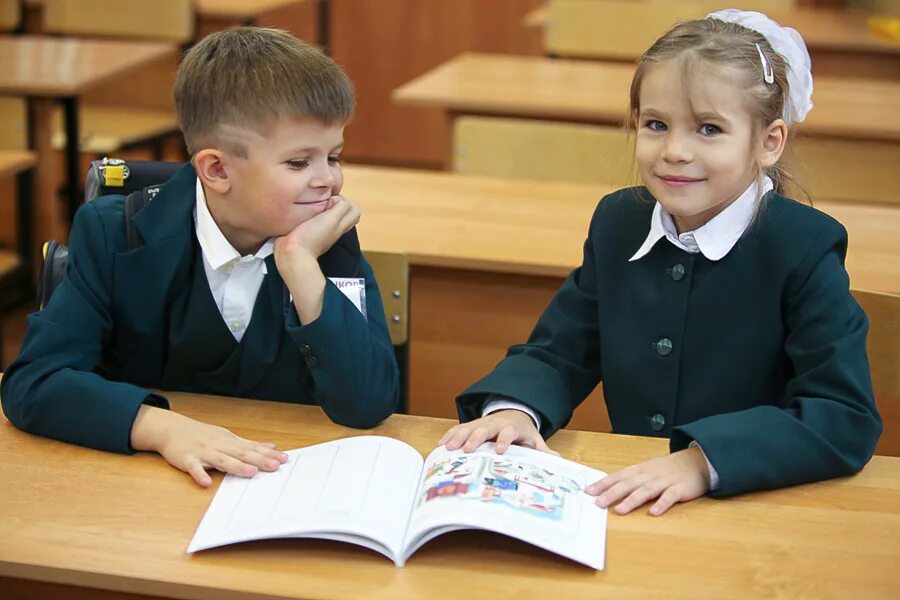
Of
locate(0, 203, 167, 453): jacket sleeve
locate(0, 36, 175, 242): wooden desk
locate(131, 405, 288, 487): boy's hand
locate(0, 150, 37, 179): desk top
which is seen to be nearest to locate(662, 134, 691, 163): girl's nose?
locate(131, 405, 288, 487): boy's hand

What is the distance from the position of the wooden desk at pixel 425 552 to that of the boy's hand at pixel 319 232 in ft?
0.99

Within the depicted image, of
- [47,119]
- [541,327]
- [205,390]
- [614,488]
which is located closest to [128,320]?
[205,390]

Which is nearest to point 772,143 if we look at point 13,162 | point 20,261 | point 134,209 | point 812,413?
point 812,413

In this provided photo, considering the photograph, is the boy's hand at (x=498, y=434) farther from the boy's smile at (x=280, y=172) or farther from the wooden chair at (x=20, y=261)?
the wooden chair at (x=20, y=261)

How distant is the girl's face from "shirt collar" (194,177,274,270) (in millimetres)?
505

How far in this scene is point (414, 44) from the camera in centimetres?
593

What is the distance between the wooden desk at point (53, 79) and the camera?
3.65 m

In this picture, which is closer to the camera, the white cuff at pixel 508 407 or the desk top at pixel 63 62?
the white cuff at pixel 508 407

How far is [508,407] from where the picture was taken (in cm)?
147

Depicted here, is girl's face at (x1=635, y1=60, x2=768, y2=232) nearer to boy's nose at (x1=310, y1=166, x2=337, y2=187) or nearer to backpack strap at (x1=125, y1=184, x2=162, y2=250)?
boy's nose at (x1=310, y1=166, x2=337, y2=187)

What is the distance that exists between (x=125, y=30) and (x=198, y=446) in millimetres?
3615

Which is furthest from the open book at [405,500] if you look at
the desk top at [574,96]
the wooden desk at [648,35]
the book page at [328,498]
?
the wooden desk at [648,35]

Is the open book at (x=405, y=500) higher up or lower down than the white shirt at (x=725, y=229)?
lower down

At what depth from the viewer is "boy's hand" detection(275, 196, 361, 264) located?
1503 mm
